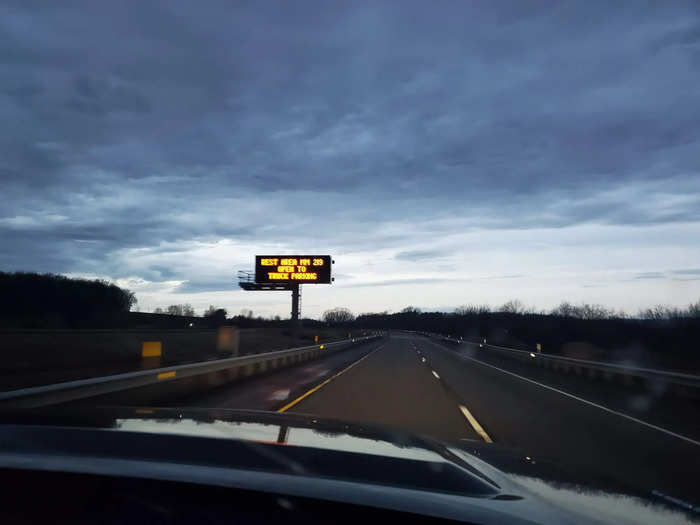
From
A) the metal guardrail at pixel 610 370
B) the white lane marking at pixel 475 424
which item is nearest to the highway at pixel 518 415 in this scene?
the white lane marking at pixel 475 424

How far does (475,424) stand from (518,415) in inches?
76.0

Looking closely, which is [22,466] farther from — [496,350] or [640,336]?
[640,336]

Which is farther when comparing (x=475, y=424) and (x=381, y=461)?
(x=475, y=424)

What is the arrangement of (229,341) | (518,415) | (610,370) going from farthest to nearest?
(229,341) → (610,370) → (518,415)

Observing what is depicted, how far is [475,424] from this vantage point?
35.6 feet

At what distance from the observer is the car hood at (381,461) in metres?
2.89

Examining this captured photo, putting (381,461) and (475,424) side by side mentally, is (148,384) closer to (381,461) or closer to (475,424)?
(475,424)

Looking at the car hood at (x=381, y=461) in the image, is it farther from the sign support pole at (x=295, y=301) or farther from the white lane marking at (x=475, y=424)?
the sign support pole at (x=295, y=301)

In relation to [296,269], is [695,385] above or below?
below

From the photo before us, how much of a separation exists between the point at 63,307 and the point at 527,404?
92581 mm

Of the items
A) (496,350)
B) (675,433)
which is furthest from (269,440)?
(496,350)

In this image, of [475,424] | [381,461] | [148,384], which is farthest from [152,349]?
[381,461]

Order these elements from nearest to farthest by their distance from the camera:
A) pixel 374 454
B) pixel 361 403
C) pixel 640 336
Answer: pixel 374 454 < pixel 361 403 < pixel 640 336

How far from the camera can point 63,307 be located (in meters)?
89.4
